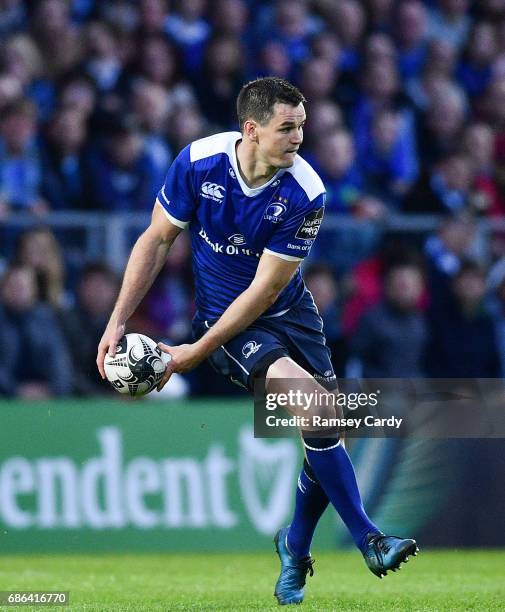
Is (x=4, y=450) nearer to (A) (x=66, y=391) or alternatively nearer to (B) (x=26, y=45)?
(A) (x=66, y=391)

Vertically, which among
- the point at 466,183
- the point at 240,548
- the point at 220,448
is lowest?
the point at 240,548

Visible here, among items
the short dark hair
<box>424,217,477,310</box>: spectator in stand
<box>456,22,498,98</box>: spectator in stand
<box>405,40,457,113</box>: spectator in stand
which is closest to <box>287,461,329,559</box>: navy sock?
the short dark hair

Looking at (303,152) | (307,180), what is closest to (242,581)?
(307,180)

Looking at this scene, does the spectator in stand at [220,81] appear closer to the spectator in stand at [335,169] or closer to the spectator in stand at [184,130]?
the spectator in stand at [184,130]

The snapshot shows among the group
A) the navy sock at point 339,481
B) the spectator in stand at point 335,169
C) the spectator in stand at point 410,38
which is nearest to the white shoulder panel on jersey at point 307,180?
the navy sock at point 339,481

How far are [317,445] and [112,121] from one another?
5.55 metres

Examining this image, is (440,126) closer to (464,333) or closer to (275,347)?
(464,333)

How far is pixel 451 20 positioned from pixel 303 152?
11.4 ft

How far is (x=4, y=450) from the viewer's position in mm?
9938

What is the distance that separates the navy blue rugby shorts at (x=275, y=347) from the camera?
255 inches

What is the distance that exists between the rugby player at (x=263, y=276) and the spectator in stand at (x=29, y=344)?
134 inches

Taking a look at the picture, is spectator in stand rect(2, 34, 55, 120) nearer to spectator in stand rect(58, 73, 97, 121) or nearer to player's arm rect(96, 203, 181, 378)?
spectator in stand rect(58, 73, 97, 121)

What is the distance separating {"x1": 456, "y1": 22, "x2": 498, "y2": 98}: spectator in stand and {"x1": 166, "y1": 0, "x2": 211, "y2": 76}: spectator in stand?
9.67ft

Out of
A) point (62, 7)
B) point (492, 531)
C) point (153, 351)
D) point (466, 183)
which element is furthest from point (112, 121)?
point (153, 351)
